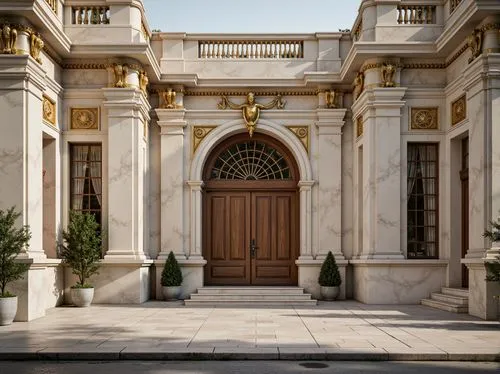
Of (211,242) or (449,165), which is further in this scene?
(211,242)

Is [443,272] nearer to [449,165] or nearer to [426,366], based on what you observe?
[449,165]

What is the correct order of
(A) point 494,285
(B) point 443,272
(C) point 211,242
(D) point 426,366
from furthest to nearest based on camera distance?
(C) point 211,242 < (B) point 443,272 < (A) point 494,285 < (D) point 426,366

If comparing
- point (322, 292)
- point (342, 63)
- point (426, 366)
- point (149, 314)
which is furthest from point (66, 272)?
point (426, 366)

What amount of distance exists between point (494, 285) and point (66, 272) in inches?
355

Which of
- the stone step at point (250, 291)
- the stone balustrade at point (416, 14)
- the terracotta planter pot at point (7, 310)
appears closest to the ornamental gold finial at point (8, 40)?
the terracotta planter pot at point (7, 310)

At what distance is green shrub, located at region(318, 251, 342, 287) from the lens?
16156 mm

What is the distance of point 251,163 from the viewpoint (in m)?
17.8

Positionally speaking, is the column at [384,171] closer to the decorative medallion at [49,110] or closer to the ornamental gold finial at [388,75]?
the ornamental gold finial at [388,75]

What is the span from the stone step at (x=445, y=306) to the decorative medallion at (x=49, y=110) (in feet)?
29.4

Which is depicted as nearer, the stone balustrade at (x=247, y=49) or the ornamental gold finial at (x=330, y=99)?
the ornamental gold finial at (x=330, y=99)

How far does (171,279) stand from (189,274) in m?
0.78

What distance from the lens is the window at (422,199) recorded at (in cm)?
1573

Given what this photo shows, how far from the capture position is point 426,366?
27.0 feet

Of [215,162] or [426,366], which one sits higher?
[215,162]
